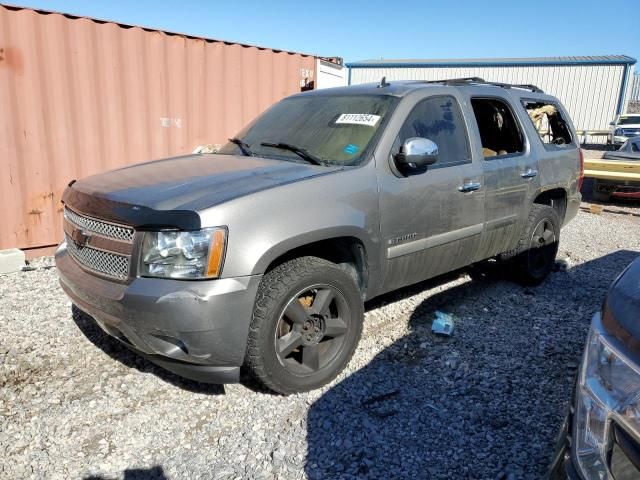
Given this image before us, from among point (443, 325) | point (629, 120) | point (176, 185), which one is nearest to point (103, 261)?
point (176, 185)

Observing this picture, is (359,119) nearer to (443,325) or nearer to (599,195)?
(443,325)

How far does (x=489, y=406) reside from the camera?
9.87ft

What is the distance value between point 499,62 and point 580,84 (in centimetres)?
484

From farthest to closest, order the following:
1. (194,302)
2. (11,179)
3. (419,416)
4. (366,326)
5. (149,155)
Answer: (149,155), (11,179), (366,326), (419,416), (194,302)

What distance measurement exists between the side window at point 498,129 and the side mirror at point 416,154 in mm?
1452

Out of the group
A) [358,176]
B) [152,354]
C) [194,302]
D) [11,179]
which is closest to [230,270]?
[194,302]

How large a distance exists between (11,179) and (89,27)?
1.96 m

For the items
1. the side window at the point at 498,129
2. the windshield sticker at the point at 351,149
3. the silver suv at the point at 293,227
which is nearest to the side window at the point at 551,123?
the side window at the point at 498,129

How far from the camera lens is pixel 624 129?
23.0 m

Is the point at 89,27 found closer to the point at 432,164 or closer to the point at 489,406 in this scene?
the point at 432,164

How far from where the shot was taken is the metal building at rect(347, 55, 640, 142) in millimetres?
28922

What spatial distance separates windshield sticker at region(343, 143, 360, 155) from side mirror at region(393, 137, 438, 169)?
27 cm

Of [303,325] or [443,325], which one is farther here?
[443,325]

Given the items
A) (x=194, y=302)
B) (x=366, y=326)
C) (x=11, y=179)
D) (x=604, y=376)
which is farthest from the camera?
(x=11, y=179)
